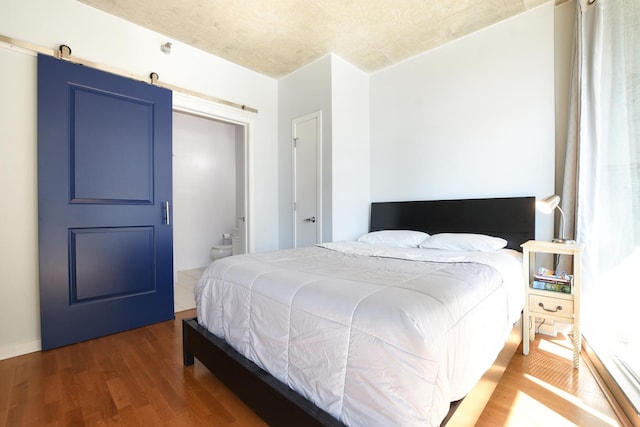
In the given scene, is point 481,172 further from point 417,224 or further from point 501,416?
point 501,416

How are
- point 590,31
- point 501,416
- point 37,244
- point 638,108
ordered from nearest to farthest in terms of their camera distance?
point 501,416, point 638,108, point 590,31, point 37,244

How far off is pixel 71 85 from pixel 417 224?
10.8 feet

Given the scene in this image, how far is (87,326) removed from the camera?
2.33 metres

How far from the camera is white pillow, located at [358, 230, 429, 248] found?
105 inches

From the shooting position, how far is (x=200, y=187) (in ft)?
17.0

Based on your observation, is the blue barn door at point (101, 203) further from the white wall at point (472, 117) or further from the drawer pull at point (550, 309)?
the drawer pull at point (550, 309)

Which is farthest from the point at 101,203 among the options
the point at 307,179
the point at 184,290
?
the point at 307,179

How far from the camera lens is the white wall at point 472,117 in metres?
2.47

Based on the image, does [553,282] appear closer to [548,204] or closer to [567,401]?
[548,204]

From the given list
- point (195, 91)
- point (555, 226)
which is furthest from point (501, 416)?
point (195, 91)

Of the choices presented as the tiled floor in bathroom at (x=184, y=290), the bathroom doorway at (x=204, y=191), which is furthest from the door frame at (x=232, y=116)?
the bathroom doorway at (x=204, y=191)

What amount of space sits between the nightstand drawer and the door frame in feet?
9.15

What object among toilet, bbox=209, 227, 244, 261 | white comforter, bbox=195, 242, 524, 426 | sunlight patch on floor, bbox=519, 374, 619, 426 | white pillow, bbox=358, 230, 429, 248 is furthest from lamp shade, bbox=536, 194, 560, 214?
toilet, bbox=209, 227, 244, 261

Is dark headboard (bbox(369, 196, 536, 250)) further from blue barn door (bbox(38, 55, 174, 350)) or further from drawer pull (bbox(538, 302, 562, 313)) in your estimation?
blue barn door (bbox(38, 55, 174, 350))
